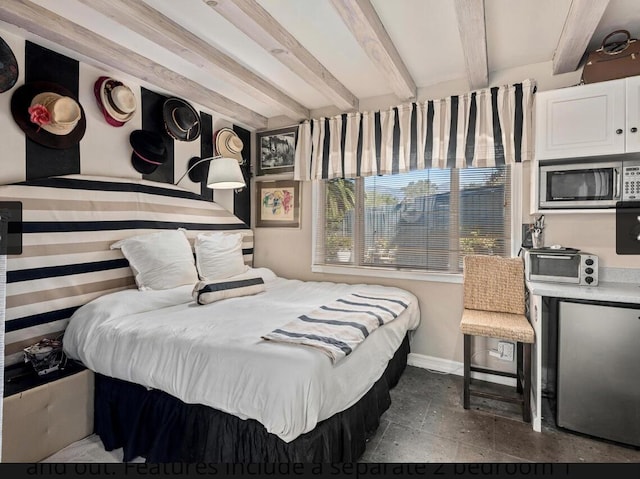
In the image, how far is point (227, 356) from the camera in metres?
1.56

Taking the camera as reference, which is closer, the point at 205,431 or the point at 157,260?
the point at 205,431

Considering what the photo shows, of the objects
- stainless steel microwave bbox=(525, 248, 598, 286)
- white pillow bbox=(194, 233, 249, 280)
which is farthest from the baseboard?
white pillow bbox=(194, 233, 249, 280)

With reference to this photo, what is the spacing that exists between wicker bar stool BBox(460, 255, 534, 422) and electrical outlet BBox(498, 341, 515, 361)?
6 cm

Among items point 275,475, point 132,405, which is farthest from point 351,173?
point 275,475

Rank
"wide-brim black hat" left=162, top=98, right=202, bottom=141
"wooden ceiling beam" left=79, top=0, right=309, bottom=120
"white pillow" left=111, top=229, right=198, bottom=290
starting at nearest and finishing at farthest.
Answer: "wooden ceiling beam" left=79, top=0, right=309, bottom=120 → "white pillow" left=111, top=229, right=198, bottom=290 → "wide-brim black hat" left=162, top=98, right=202, bottom=141

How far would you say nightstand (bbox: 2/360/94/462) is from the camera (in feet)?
5.63

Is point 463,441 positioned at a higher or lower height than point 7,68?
lower

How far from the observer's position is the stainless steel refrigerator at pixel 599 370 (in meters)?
1.86

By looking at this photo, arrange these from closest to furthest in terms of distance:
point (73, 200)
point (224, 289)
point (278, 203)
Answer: point (73, 200)
point (224, 289)
point (278, 203)

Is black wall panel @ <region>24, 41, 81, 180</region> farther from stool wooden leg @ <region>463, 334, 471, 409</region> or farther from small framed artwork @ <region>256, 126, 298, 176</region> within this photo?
stool wooden leg @ <region>463, 334, 471, 409</region>

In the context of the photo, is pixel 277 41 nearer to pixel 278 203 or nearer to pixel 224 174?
pixel 224 174

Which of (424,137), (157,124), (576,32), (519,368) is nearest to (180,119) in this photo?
(157,124)

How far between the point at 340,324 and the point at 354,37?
6.01ft

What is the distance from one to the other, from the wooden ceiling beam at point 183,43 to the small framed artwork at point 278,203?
946 mm
